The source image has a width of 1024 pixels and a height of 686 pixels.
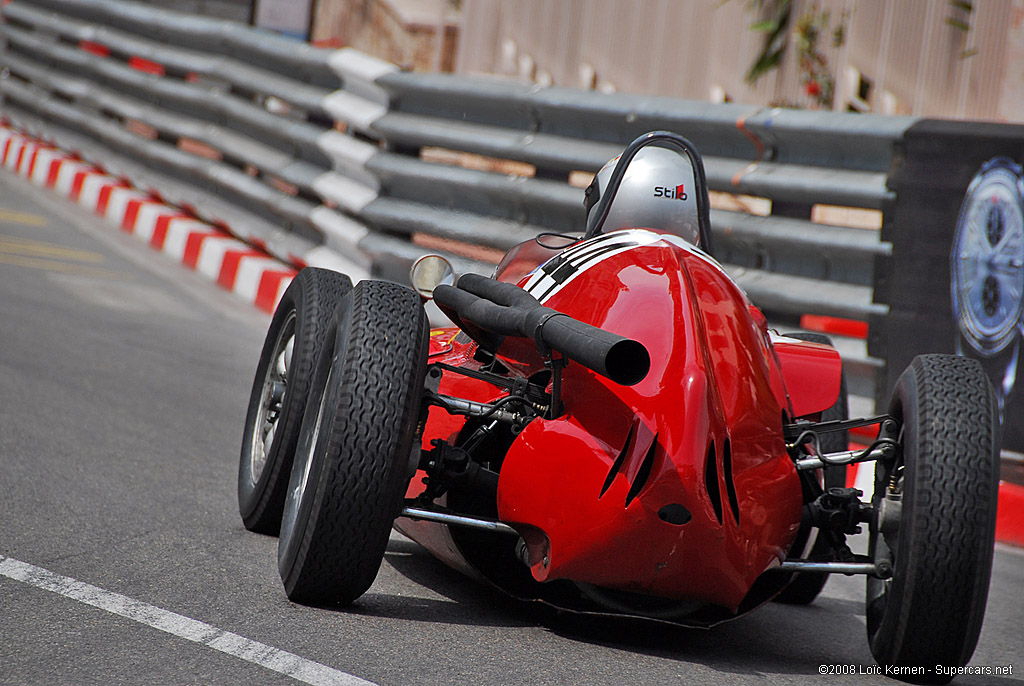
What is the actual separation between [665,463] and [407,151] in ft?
19.7

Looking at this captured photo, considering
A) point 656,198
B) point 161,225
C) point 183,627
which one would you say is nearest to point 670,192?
point 656,198

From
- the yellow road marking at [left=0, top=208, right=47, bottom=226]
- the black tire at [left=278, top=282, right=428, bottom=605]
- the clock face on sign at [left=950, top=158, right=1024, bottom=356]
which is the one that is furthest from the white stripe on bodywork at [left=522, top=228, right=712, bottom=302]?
the yellow road marking at [left=0, top=208, right=47, bottom=226]

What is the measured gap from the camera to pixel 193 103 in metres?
11.4

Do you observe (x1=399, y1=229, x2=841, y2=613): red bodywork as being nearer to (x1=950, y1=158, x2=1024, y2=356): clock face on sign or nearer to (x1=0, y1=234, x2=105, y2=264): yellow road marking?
(x1=950, y1=158, x2=1024, y2=356): clock face on sign

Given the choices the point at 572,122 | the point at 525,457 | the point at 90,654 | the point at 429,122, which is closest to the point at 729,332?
the point at 525,457

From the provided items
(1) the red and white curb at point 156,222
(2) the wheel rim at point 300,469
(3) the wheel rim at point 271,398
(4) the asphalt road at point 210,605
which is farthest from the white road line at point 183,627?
(1) the red and white curb at point 156,222

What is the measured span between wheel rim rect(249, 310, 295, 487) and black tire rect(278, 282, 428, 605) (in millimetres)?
1022

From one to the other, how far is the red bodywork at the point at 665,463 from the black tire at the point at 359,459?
0.32m

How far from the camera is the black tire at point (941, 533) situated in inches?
124

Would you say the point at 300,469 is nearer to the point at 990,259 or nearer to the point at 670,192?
the point at 670,192

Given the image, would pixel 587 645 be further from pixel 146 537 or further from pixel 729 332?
pixel 146 537

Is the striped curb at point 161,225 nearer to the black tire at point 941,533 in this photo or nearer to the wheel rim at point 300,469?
the black tire at point 941,533

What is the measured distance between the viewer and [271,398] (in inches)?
178

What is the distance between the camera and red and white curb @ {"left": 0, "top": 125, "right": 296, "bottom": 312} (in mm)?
9820
